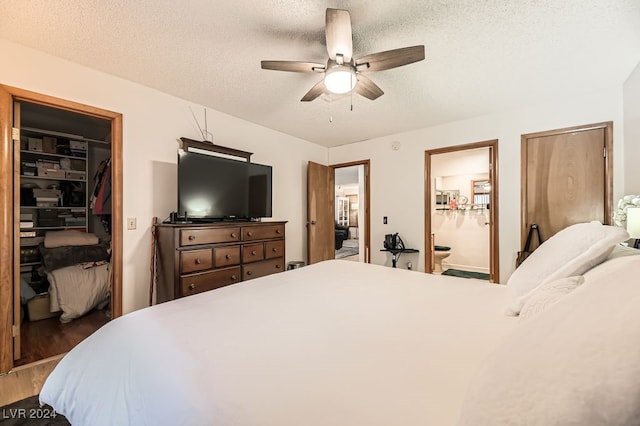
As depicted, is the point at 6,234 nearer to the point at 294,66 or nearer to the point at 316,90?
the point at 294,66

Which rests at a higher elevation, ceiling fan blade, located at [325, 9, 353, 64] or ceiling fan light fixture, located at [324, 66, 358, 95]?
ceiling fan blade, located at [325, 9, 353, 64]

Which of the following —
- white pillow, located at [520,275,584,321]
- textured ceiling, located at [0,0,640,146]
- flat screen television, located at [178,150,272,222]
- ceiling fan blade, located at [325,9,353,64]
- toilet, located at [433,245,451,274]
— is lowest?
toilet, located at [433,245,451,274]

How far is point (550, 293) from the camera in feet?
2.94

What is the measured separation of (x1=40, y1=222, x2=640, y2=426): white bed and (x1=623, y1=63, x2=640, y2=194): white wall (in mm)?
1978

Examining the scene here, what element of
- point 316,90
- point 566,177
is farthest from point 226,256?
point 566,177

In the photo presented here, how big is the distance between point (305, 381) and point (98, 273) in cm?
350

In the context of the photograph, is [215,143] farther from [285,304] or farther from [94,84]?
[285,304]

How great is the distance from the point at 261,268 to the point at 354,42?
7.71 feet

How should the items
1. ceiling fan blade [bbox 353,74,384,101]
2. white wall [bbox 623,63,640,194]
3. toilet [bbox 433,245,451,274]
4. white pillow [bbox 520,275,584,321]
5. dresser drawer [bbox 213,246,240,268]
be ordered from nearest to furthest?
1. white pillow [bbox 520,275,584,321]
2. ceiling fan blade [bbox 353,74,384,101]
3. white wall [bbox 623,63,640,194]
4. dresser drawer [bbox 213,246,240,268]
5. toilet [bbox 433,245,451,274]

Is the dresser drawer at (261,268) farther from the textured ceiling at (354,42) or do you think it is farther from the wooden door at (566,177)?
the wooden door at (566,177)

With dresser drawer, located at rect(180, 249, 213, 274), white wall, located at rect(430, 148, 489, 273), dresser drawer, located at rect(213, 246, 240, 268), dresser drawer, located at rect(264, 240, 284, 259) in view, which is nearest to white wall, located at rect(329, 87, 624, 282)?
white wall, located at rect(430, 148, 489, 273)

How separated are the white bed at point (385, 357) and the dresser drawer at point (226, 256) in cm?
118

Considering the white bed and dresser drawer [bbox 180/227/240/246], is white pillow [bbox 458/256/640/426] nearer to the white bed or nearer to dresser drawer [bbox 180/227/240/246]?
the white bed

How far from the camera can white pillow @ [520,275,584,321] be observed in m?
0.86
